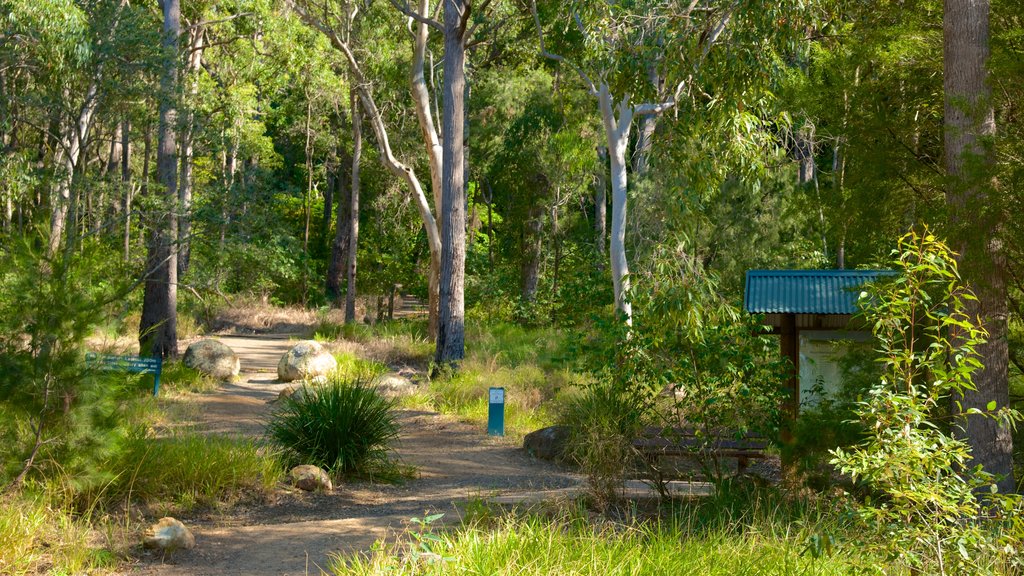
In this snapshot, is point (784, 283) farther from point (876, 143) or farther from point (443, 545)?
point (443, 545)

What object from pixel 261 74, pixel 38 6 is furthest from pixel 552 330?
pixel 38 6

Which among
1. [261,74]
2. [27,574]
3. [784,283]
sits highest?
[261,74]

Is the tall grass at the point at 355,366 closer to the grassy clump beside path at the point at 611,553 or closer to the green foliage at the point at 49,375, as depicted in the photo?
the green foliage at the point at 49,375

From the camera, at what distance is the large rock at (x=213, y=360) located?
1647 cm

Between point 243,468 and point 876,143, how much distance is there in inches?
243

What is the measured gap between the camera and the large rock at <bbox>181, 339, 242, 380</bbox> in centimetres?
1647

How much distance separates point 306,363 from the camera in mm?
16531

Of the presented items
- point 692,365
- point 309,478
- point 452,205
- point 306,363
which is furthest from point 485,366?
point 692,365

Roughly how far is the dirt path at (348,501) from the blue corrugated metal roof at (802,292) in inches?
121

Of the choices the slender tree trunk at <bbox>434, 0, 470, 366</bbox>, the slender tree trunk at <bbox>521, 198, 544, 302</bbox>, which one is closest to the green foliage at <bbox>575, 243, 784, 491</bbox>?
the slender tree trunk at <bbox>434, 0, 470, 366</bbox>

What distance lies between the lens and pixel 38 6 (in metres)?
12.0

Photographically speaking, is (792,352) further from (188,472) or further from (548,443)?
(188,472)

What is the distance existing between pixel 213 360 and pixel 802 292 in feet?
35.3

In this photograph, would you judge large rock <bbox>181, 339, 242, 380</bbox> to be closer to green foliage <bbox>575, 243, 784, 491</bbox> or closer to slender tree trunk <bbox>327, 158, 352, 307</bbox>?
green foliage <bbox>575, 243, 784, 491</bbox>
